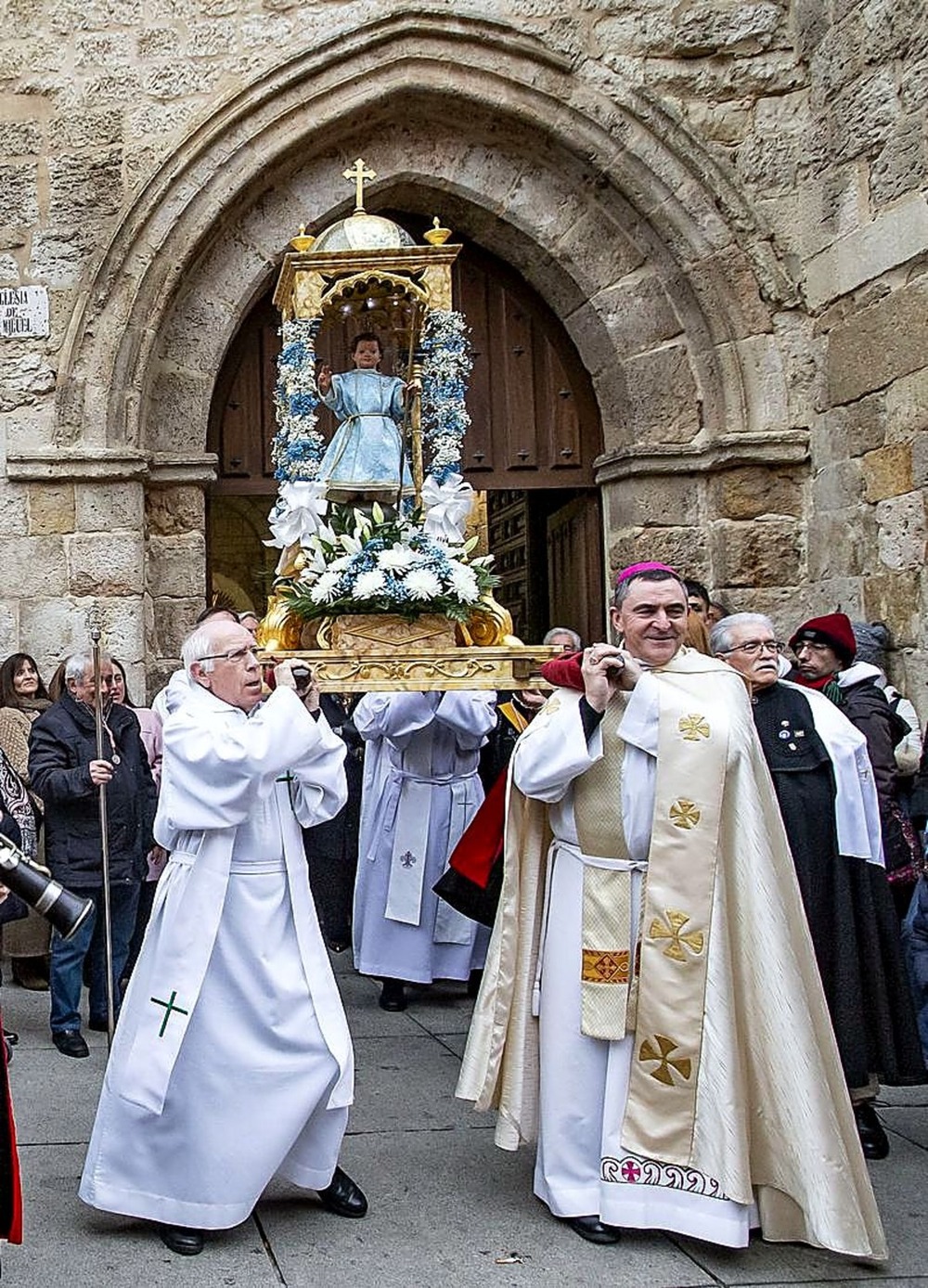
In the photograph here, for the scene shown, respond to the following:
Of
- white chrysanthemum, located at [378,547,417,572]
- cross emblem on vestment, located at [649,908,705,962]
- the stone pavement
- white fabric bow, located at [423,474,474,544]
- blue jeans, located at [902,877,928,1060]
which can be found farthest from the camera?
white fabric bow, located at [423,474,474,544]

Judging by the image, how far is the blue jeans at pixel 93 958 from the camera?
5980mm

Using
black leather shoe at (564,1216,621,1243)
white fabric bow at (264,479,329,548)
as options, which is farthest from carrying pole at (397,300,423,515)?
black leather shoe at (564,1216,621,1243)

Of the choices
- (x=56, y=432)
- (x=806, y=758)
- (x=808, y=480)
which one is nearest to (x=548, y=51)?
(x=808, y=480)

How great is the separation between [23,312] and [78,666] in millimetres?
2764

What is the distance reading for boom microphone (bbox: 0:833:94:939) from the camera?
9.89 ft

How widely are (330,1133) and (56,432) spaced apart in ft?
16.4

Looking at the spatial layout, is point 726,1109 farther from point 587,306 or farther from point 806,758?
point 587,306

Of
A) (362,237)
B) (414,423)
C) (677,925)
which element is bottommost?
(677,925)

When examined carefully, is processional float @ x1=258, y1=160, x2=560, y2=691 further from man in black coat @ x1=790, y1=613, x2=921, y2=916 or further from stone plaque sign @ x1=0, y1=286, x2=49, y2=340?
stone plaque sign @ x1=0, y1=286, x2=49, y2=340

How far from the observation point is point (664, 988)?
3902 millimetres

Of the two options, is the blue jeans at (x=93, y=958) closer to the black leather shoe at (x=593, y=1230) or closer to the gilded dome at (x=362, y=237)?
the black leather shoe at (x=593, y=1230)

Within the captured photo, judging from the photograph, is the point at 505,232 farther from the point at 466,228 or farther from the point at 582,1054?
the point at 582,1054

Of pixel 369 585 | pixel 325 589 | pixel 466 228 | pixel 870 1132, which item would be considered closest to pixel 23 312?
pixel 466 228

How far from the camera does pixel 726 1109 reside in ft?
12.5
